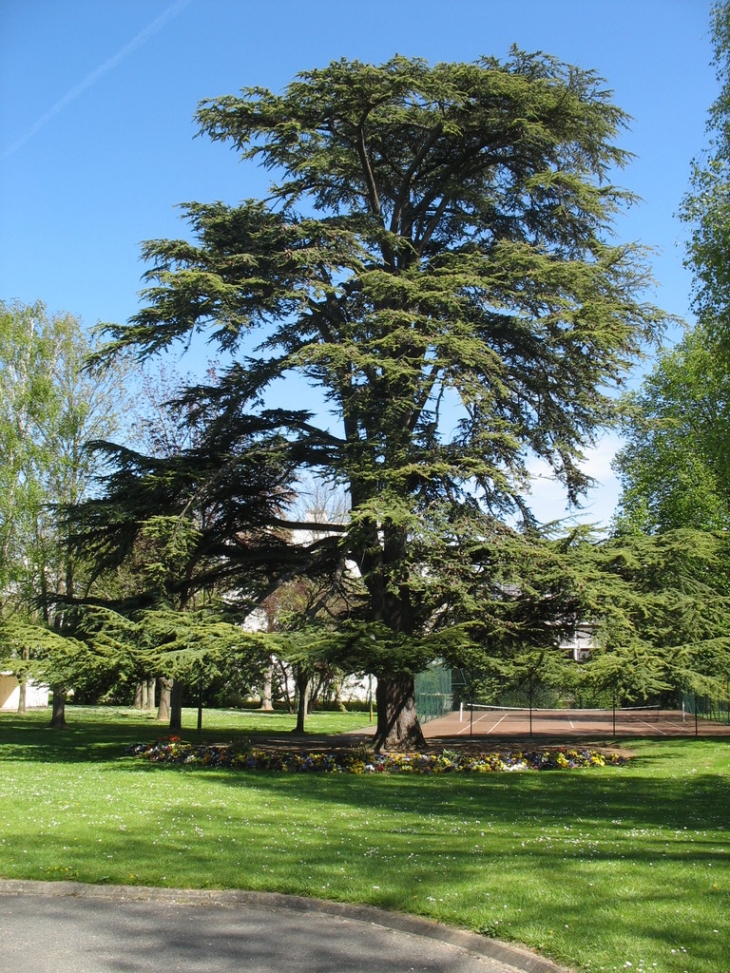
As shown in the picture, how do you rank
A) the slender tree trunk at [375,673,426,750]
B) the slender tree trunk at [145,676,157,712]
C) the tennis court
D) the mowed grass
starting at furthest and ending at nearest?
the slender tree trunk at [145,676,157,712]
the tennis court
the slender tree trunk at [375,673,426,750]
the mowed grass

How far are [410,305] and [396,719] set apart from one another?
9084 mm

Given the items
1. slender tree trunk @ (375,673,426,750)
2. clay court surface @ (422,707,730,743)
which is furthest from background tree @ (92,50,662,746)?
clay court surface @ (422,707,730,743)

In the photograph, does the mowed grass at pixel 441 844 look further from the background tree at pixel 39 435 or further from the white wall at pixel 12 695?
the white wall at pixel 12 695

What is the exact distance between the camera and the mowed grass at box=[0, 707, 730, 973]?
7008 mm

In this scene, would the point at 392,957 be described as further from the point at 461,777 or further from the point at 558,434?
the point at 558,434

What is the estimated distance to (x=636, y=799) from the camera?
14.6m

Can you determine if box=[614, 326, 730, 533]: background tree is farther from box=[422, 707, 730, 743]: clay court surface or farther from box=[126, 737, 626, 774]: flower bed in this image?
box=[126, 737, 626, 774]: flower bed

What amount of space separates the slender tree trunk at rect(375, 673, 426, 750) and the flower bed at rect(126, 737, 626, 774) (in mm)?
885

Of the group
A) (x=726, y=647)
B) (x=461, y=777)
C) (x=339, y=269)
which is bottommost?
(x=461, y=777)

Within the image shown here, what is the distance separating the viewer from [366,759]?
1964cm

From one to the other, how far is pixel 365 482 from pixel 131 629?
553cm

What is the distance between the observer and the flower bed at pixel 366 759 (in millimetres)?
19156

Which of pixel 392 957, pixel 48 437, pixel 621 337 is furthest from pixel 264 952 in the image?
pixel 48 437

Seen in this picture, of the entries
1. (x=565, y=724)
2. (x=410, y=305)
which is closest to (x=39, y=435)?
(x=410, y=305)
